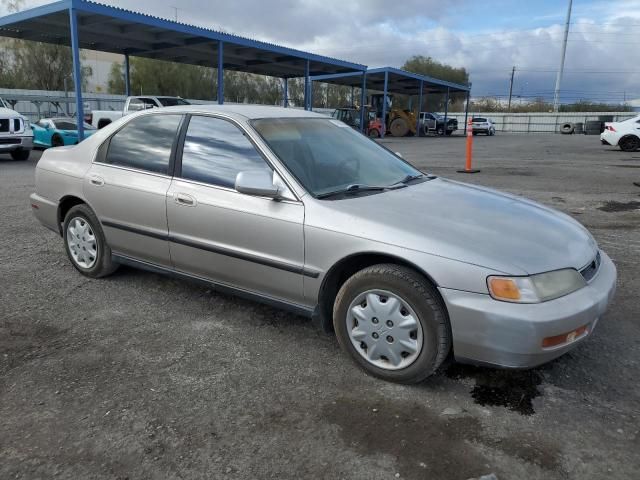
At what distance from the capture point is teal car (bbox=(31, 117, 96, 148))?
16.6m

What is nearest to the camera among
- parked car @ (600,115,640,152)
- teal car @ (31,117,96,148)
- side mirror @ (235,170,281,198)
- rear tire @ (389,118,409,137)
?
side mirror @ (235,170,281,198)

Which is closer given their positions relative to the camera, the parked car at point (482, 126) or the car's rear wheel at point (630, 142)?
the car's rear wheel at point (630, 142)

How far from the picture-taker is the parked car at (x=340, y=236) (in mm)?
2600

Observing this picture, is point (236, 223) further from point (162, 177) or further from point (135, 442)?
point (135, 442)

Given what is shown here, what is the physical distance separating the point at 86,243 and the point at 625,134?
2030 cm

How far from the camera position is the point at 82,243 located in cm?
448

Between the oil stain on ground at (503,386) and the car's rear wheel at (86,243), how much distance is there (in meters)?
2.92

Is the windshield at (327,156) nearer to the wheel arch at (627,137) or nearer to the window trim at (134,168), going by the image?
the window trim at (134,168)

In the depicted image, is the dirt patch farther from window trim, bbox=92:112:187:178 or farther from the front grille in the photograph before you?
window trim, bbox=92:112:187:178

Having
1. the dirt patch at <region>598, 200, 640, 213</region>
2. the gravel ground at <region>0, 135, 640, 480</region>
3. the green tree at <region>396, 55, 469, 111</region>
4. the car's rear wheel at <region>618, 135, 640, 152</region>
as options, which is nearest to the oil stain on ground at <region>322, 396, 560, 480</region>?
the gravel ground at <region>0, 135, 640, 480</region>

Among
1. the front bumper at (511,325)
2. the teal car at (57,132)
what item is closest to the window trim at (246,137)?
the front bumper at (511,325)

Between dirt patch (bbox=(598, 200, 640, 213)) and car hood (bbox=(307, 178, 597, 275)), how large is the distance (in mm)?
5020

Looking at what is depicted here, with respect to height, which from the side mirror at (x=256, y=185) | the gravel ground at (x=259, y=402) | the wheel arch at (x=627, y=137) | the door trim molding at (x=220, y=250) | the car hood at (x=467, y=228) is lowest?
the gravel ground at (x=259, y=402)

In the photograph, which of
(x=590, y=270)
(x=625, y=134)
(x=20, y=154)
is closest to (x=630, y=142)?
(x=625, y=134)
